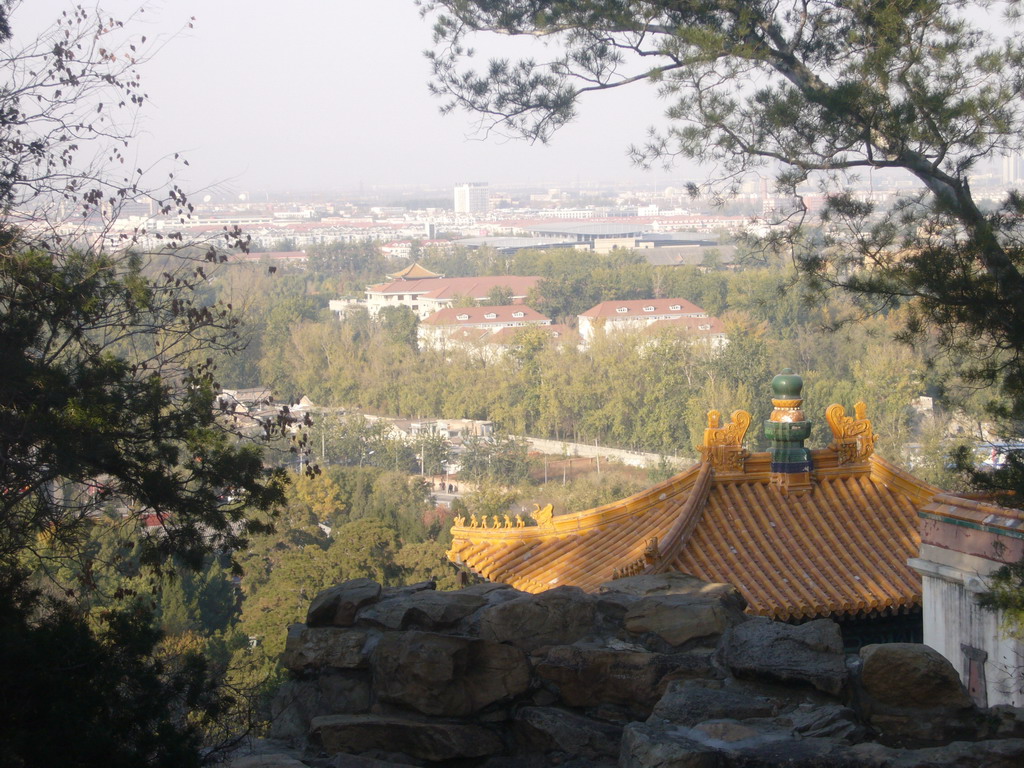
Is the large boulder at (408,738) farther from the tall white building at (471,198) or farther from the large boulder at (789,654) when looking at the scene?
the tall white building at (471,198)

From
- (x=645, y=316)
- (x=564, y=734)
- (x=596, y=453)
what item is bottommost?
(x=596, y=453)

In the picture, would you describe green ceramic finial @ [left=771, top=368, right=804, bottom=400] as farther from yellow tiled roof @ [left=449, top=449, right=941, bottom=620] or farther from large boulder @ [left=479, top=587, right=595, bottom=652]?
large boulder @ [left=479, top=587, right=595, bottom=652]

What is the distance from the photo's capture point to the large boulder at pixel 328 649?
2.69m

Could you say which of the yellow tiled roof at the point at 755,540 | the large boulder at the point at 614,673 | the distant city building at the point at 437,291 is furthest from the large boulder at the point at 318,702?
the distant city building at the point at 437,291

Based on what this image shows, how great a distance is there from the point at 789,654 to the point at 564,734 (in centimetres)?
53

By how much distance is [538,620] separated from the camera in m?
2.71

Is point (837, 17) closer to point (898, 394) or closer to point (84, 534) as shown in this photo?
point (84, 534)

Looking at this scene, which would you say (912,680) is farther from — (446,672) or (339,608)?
(339,608)

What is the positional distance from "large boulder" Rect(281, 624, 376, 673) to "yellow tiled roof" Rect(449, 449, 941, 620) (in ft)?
6.60

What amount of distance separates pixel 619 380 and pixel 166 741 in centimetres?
3022

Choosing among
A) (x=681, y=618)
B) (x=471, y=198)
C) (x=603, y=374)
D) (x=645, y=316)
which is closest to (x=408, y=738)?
(x=681, y=618)

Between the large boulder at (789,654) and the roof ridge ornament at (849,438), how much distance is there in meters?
2.80

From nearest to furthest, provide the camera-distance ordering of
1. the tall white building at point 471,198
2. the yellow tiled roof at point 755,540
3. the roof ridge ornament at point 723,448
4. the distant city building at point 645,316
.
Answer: the yellow tiled roof at point 755,540 → the roof ridge ornament at point 723,448 → the distant city building at point 645,316 → the tall white building at point 471,198

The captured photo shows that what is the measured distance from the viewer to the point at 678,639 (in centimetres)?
267
